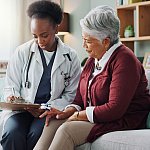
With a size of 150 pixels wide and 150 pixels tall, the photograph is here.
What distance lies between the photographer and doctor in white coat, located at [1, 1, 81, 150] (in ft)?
7.59

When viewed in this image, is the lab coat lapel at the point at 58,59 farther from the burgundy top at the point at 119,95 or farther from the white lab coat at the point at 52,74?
the burgundy top at the point at 119,95

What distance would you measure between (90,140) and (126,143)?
0.21 metres

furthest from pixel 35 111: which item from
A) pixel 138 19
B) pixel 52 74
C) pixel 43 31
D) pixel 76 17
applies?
pixel 76 17

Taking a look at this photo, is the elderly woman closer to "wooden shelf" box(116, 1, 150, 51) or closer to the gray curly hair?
the gray curly hair

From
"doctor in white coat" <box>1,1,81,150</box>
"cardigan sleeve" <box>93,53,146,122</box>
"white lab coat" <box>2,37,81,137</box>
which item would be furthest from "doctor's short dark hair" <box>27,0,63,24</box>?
"cardigan sleeve" <box>93,53,146,122</box>

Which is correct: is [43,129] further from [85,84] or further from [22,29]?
[22,29]

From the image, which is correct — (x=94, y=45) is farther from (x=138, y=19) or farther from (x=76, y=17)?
(x=76, y=17)

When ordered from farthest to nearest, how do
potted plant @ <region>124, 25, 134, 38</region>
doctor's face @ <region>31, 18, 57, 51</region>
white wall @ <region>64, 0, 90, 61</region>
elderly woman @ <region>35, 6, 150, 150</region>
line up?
1. white wall @ <region>64, 0, 90, 61</region>
2. potted plant @ <region>124, 25, 134, 38</region>
3. doctor's face @ <region>31, 18, 57, 51</region>
4. elderly woman @ <region>35, 6, 150, 150</region>

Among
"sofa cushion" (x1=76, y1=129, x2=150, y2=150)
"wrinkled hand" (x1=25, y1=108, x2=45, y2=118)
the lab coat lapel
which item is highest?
the lab coat lapel

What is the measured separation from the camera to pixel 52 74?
91.7 inches

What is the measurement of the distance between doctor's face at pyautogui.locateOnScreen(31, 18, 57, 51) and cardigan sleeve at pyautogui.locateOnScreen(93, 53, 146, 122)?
0.61 m

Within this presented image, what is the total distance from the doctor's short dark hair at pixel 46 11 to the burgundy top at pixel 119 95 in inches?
22.1

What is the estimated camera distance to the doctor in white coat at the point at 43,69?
2312 mm

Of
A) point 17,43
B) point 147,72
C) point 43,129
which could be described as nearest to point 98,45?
point 147,72
